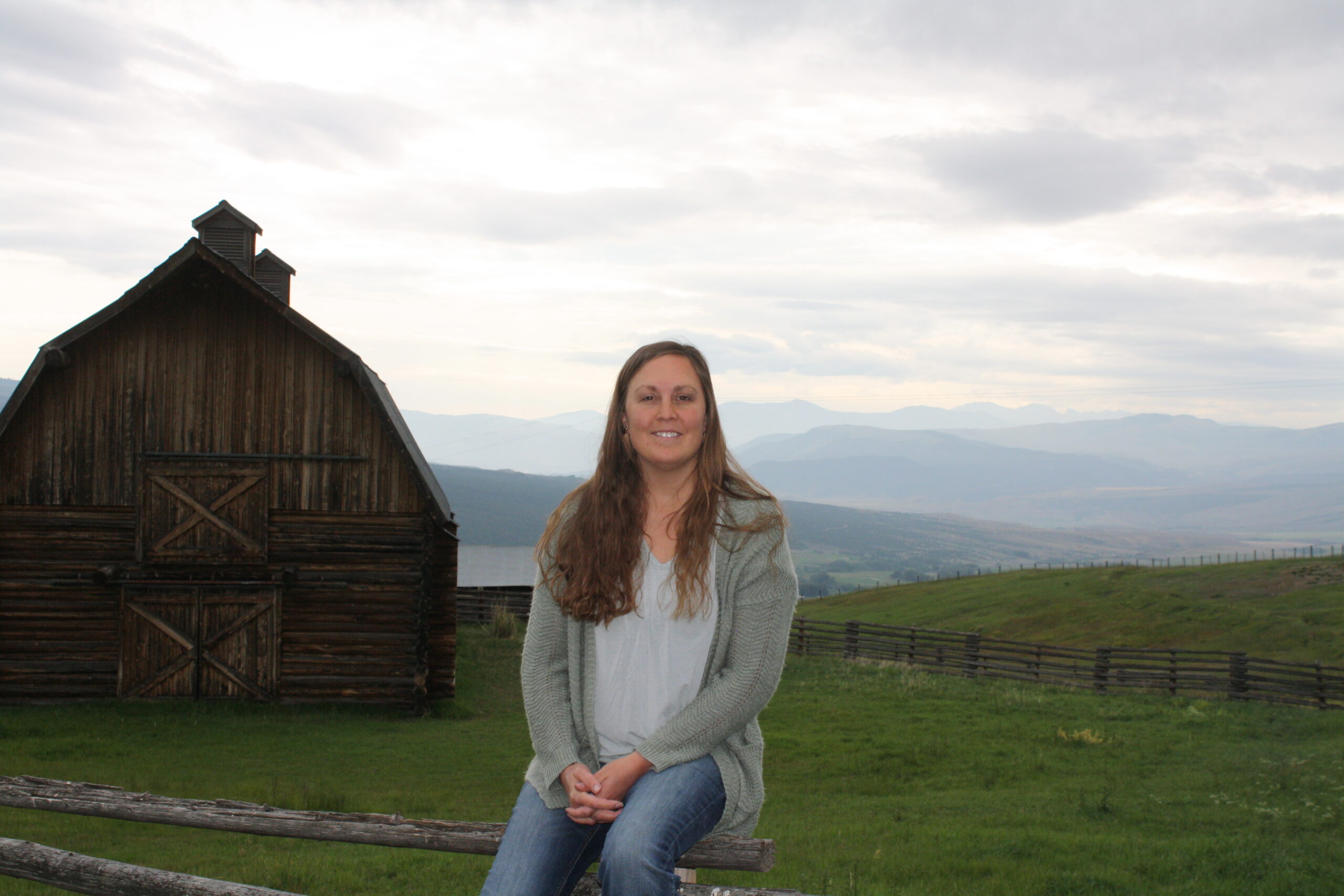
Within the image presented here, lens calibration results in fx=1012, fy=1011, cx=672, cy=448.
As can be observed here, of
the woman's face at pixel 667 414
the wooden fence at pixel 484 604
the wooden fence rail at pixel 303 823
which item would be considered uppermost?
the woman's face at pixel 667 414

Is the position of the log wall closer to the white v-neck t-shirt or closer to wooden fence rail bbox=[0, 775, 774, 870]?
wooden fence rail bbox=[0, 775, 774, 870]

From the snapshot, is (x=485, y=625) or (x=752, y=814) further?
(x=485, y=625)

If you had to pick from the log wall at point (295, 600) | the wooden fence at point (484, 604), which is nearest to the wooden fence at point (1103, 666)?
the wooden fence at point (484, 604)

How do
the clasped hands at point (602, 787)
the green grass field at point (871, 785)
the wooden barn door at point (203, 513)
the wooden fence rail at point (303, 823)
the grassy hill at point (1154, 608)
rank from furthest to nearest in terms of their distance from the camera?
the grassy hill at point (1154, 608), the wooden barn door at point (203, 513), the green grass field at point (871, 785), the wooden fence rail at point (303, 823), the clasped hands at point (602, 787)

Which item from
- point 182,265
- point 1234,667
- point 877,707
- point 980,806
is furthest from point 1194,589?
point 182,265

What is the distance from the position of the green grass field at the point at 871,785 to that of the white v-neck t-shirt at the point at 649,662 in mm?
4487

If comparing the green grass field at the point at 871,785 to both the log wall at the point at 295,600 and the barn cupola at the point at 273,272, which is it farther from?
the barn cupola at the point at 273,272

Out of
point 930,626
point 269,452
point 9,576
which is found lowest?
point 930,626

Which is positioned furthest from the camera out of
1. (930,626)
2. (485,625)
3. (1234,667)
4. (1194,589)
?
(930,626)

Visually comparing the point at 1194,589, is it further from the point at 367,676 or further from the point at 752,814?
the point at 752,814

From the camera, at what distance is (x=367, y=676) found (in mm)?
18641

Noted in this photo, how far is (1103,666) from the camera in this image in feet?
95.0

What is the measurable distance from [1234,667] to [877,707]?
1197 cm

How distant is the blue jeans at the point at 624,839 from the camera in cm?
345
